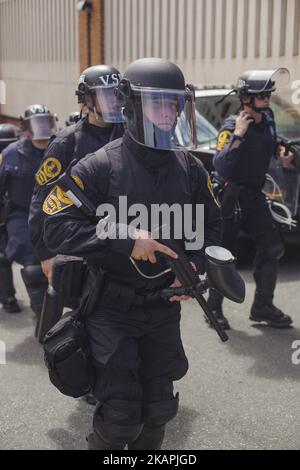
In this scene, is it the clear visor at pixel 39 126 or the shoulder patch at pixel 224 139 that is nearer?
the shoulder patch at pixel 224 139

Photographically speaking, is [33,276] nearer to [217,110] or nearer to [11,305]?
[11,305]

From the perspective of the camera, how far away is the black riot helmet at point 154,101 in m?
2.78

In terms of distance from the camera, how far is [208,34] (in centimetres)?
1202

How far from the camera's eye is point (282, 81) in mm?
4988

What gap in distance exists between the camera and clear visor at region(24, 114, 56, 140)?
5324 mm

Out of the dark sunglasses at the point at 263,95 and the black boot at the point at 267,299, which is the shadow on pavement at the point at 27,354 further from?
the dark sunglasses at the point at 263,95

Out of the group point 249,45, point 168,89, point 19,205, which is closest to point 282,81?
point 19,205

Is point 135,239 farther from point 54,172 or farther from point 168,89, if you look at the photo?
point 54,172

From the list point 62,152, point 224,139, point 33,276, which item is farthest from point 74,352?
point 224,139

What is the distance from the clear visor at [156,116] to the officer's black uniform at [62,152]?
42.3 inches

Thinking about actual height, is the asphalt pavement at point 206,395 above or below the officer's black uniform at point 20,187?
below

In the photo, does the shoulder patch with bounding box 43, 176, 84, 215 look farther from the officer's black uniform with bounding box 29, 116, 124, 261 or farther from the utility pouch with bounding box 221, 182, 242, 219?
the utility pouch with bounding box 221, 182, 242, 219

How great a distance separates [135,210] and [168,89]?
483 mm

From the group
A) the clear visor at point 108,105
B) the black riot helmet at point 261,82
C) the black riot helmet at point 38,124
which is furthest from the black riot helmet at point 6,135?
the clear visor at point 108,105
